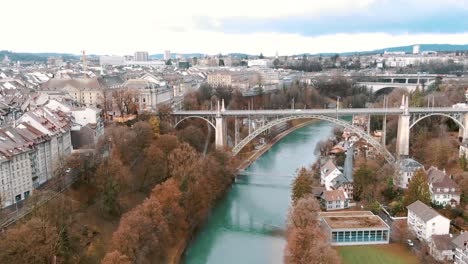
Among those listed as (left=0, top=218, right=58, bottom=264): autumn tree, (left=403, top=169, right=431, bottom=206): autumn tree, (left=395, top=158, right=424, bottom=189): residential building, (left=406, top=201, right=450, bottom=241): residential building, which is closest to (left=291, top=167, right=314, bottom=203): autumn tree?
(left=403, top=169, right=431, bottom=206): autumn tree

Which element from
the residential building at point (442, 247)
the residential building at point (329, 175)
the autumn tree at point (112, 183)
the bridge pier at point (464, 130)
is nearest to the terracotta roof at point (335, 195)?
the residential building at point (329, 175)

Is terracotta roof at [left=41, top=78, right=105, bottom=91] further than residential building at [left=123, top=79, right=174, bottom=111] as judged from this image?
No

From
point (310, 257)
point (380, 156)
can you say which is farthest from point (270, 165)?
point (310, 257)

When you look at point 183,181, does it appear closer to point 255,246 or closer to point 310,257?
point 255,246

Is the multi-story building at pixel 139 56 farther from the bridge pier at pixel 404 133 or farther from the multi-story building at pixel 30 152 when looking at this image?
the multi-story building at pixel 30 152

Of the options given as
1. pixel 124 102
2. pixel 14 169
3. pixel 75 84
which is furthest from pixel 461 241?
pixel 75 84

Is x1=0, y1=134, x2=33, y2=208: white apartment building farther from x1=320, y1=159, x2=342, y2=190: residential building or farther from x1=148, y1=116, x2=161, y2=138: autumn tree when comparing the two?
x1=320, y1=159, x2=342, y2=190: residential building

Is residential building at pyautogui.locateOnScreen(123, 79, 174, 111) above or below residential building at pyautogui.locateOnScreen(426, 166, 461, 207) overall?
above

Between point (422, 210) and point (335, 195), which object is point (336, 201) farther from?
point (422, 210)
